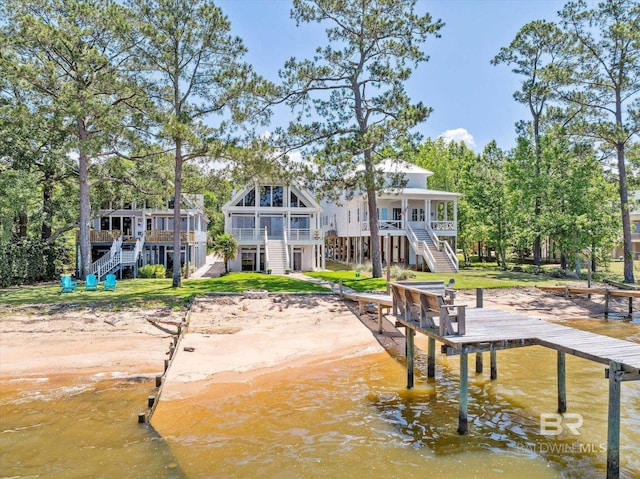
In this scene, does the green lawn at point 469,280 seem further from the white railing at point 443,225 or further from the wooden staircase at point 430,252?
the white railing at point 443,225

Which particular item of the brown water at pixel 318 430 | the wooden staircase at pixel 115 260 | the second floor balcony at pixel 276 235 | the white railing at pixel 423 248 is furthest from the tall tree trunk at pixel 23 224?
the white railing at pixel 423 248

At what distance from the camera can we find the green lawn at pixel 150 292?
19.0 metres

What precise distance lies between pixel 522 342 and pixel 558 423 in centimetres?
196

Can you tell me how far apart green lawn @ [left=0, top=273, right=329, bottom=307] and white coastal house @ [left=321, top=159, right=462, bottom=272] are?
8.64m

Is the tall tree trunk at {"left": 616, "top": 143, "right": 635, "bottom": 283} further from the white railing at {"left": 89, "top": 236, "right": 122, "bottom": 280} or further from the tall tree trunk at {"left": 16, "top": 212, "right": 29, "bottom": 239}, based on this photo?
the tall tree trunk at {"left": 16, "top": 212, "right": 29, "bottom": 239}

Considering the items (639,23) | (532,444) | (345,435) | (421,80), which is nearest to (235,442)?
(345,435)

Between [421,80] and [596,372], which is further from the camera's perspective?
[421,80]

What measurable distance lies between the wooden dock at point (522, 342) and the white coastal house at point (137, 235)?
24.5m

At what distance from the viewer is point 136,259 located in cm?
3138

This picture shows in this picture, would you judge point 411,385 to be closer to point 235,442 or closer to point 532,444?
point 532,444

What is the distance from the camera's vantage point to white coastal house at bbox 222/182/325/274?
34188mm

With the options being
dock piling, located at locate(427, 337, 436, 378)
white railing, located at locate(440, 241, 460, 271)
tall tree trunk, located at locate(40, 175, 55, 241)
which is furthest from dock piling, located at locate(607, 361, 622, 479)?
tall tree trunk, located at locate(40, 175, 55, 241)

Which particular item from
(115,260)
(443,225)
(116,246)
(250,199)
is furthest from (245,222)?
(443,225)

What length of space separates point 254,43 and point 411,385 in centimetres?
2059
